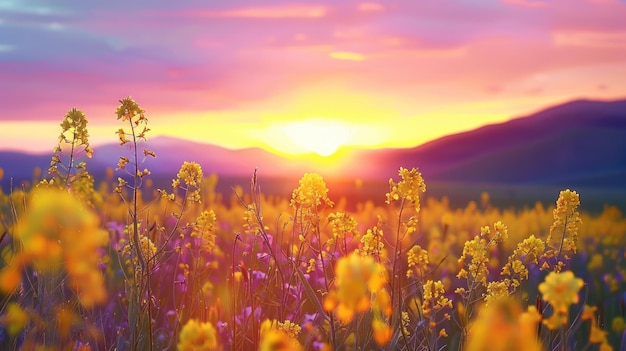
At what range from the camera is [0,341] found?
156 inches

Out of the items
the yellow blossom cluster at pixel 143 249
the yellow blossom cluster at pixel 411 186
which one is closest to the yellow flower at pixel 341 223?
the yellow blossom cluster at pixel 411 186

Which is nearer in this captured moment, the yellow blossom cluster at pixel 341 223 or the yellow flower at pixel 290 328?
the yellow flower at pixel 290 328

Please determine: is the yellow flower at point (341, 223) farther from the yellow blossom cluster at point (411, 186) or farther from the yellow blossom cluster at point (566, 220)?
the yellow blossom cluster at point (566, 220)

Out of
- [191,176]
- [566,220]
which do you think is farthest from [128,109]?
[566,220]

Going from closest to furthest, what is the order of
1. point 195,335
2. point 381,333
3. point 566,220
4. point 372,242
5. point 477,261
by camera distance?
1. point 195,335
2. point 381,333
3. point 372,242
4. point 477,261
5. point 566,220

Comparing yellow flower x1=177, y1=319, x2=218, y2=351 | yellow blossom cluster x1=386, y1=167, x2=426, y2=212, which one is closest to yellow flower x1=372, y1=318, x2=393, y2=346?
yellow blossom cluster x1=386, y1=167, x2=426, y2=212

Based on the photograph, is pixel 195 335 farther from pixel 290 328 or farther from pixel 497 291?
pixel 497 291

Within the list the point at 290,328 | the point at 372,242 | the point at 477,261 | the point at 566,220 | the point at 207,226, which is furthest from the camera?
the point at 207,226

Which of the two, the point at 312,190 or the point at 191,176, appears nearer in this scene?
the point at 312,190

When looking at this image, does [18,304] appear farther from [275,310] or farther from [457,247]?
[457,247]

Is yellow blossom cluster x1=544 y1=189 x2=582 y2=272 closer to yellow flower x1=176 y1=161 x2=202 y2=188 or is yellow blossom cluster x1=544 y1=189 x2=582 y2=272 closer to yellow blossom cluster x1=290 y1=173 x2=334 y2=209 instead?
yellow blossom cluster x1=290 y1=173 x2=334 y2=209

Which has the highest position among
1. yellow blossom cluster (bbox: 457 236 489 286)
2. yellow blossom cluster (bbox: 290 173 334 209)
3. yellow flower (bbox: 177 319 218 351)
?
yellow blossom cluster (bbox: 290 173 334 209)

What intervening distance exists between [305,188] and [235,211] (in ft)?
27.5

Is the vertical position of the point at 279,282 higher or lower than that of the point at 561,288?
lower
